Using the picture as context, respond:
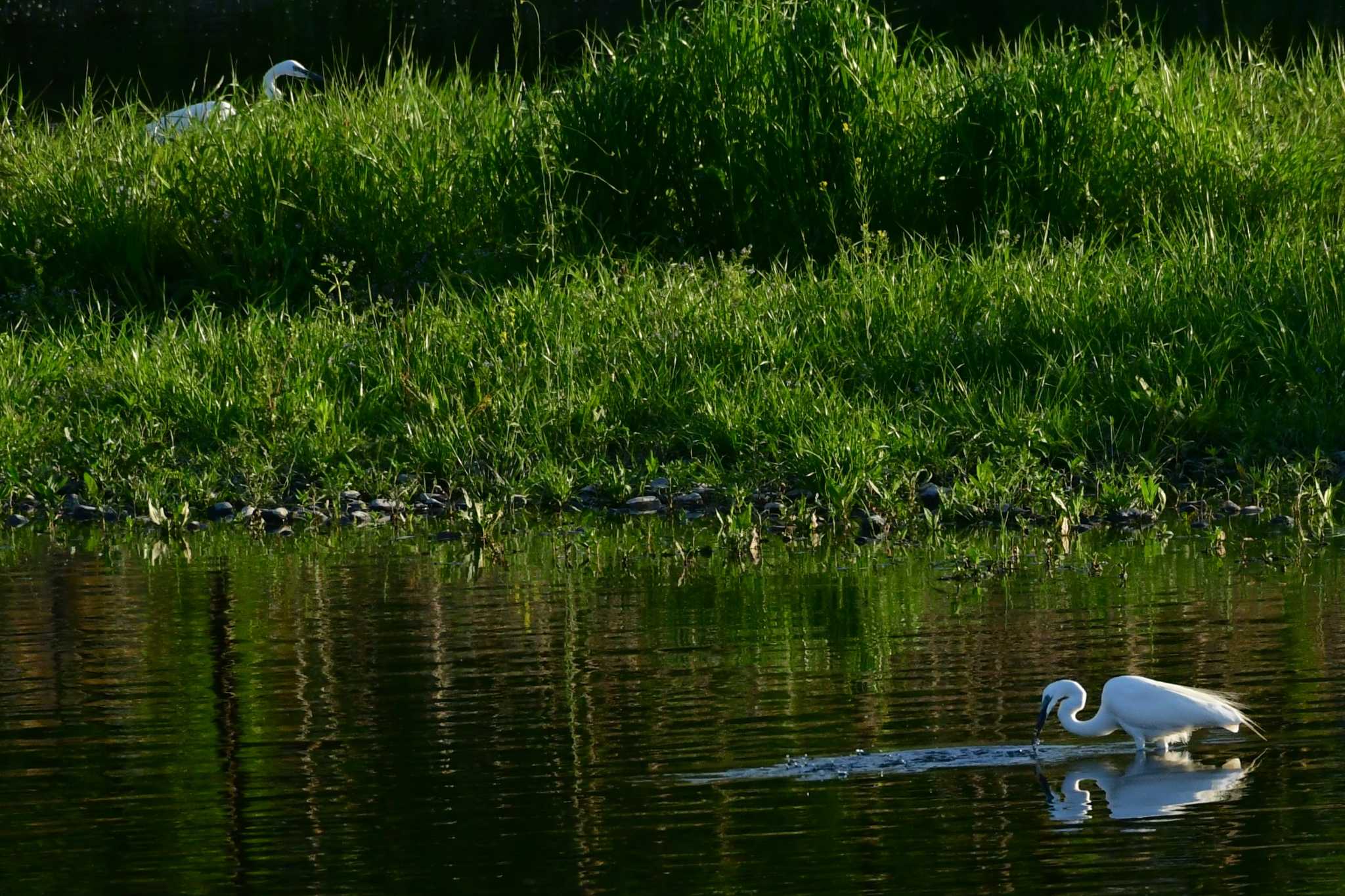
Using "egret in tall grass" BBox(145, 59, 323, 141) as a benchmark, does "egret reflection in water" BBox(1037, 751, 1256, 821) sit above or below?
below

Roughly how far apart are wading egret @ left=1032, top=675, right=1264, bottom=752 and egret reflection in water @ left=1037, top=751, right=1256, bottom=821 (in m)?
0.08

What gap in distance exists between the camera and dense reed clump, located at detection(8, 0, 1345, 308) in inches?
472

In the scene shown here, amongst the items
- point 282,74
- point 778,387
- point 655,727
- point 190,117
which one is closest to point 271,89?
point 190,117

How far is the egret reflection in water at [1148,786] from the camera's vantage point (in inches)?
191

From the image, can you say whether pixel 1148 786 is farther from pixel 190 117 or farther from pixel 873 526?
pixel 190 117

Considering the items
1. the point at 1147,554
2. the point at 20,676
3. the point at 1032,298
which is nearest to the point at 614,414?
the point at 1032,298

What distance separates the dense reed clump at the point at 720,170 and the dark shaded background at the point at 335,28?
9005mm

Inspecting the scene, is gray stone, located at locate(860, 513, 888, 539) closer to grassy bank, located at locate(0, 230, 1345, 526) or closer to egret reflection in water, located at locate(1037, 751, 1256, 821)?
grassy bank, located at locate(0, 230, 1345, 526)

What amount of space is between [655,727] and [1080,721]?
3.68 feet

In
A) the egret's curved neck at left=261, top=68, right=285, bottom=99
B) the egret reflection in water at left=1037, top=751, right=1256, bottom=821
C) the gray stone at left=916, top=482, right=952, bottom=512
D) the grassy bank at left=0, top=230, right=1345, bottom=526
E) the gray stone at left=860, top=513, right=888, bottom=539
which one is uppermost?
the egret's curved neck at left=261, top=68, right=285, bottom=99

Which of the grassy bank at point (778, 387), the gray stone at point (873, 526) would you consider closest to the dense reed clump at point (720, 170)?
the grassy bank at point (778, 387)

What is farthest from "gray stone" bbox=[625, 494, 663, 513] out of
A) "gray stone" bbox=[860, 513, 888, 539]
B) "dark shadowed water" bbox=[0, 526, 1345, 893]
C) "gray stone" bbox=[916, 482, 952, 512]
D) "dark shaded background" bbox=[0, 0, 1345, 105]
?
"dark shaded background" bbox=[0, 0, 1345, 105]

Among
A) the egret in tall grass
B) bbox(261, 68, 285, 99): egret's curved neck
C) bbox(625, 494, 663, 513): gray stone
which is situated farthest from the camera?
bbox(261, 68, 285, 99): egret's curved neck

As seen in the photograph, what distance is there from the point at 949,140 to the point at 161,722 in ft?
24.4
